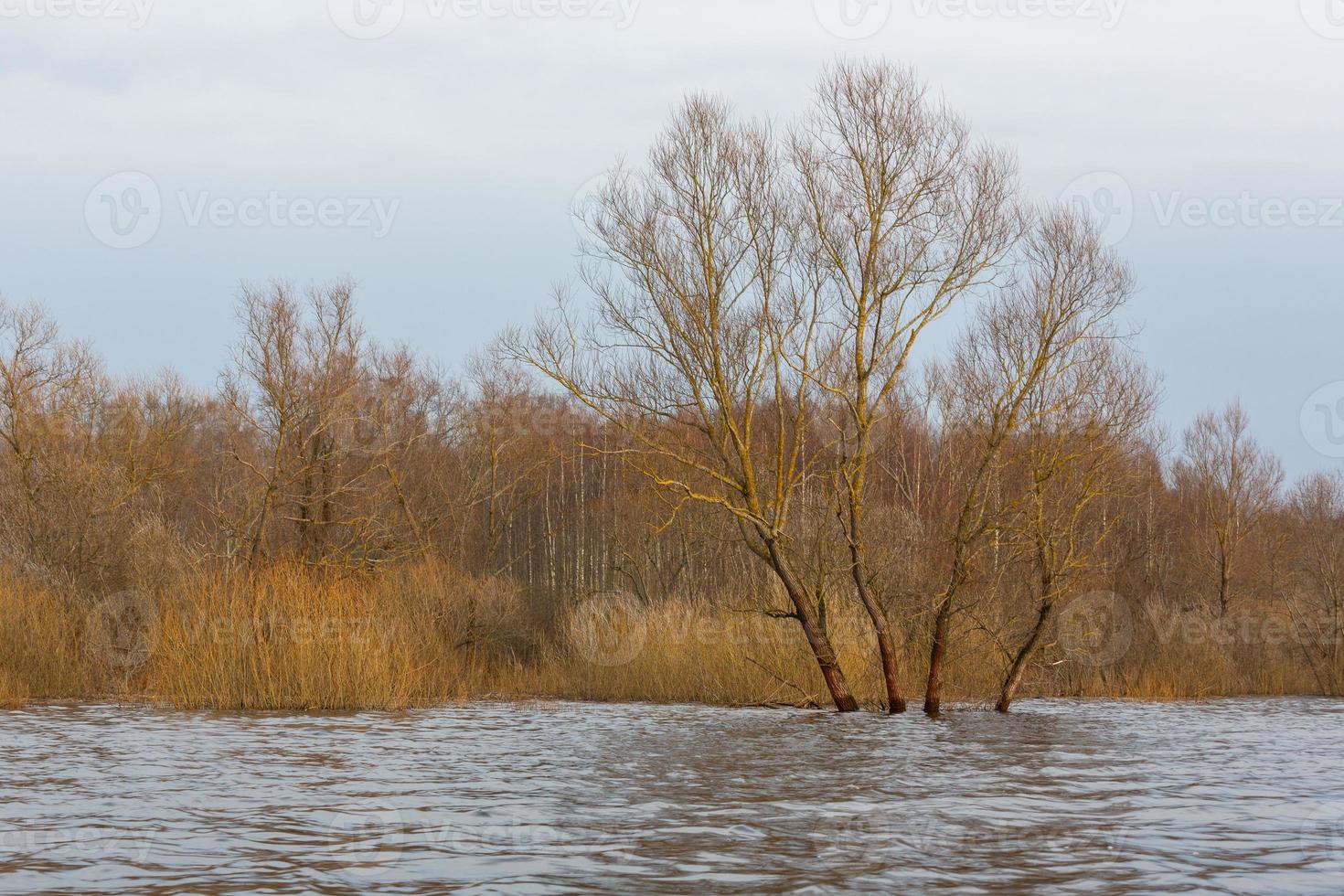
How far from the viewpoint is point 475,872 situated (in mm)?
8312

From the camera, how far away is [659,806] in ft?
36.3

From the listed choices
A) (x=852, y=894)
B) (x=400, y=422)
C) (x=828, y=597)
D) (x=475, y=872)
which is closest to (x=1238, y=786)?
(x=852, y=894)

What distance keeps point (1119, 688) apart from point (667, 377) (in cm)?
1292

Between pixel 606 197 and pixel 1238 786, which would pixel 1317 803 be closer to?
pixel 1238 786
